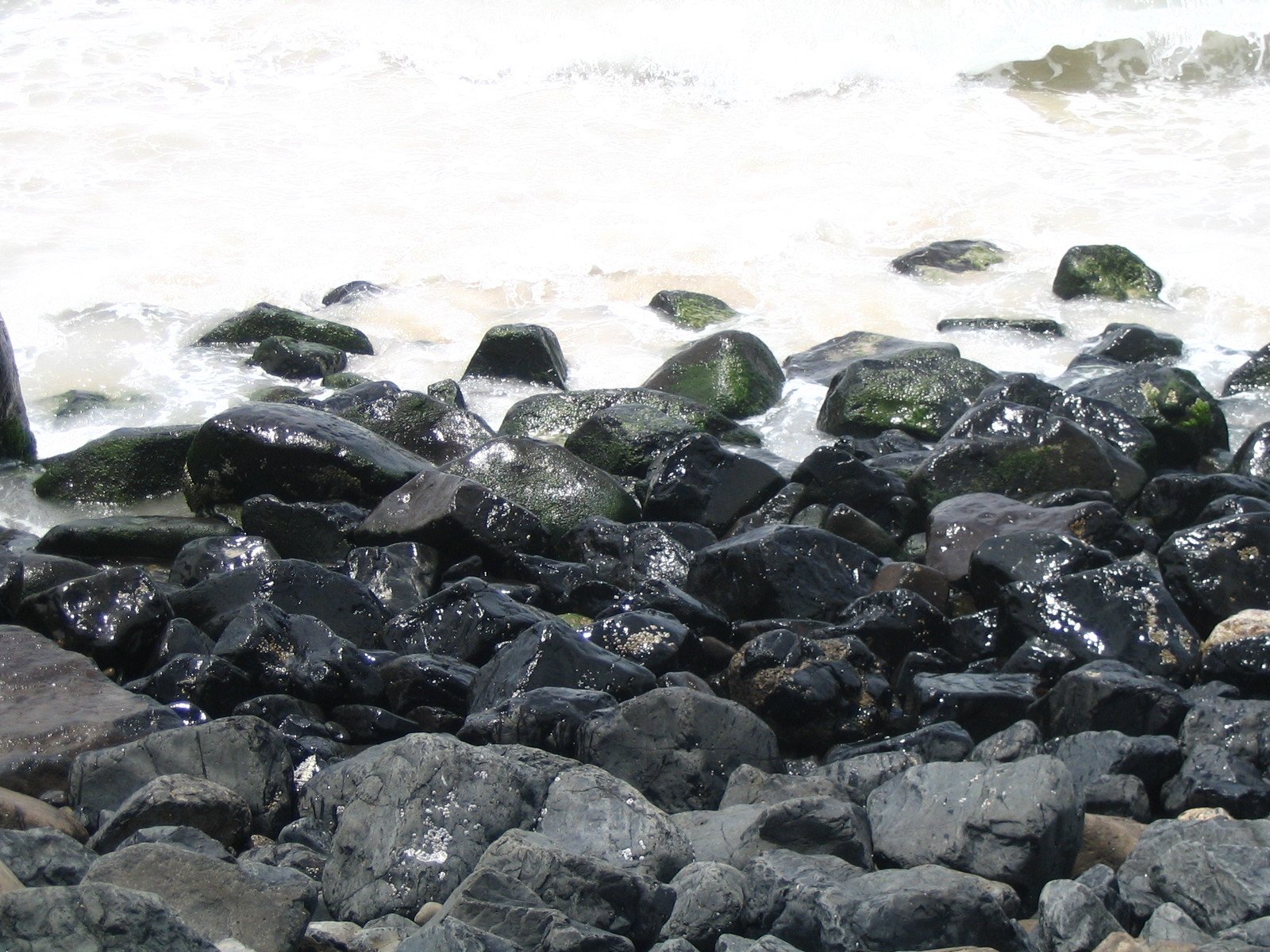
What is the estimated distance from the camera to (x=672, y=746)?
3.41 metres

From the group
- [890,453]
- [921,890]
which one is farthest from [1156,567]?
[921,890]

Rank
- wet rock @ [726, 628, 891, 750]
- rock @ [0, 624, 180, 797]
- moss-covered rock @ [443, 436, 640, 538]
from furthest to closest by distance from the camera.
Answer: moss-covered rock @ [443, 436, 640, 538] → wet rock @ [726, 628, 891, 750] → rock @ [0, 624, 180, 797]

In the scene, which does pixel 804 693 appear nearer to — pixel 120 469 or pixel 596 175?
pixel 120 469

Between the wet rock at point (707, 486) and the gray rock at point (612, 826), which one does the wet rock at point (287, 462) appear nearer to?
the wet rock at point (707, 486)

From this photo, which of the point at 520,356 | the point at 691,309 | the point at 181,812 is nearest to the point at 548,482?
the point at 520,356

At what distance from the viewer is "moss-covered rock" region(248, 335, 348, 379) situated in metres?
7.65

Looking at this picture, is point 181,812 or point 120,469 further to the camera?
point 120,469

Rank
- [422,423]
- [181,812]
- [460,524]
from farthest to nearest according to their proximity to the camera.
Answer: [422,423], [460,524], [181,812]

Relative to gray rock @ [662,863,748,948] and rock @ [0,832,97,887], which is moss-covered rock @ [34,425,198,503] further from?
gray rock @ [662,863,748,948]

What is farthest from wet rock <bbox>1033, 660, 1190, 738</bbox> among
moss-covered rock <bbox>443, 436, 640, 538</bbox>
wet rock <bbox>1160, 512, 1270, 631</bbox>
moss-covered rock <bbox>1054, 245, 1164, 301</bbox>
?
moss-covered rock <bbox>1054, 245, 1164, 301</bbox>

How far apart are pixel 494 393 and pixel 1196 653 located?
4.28 meters

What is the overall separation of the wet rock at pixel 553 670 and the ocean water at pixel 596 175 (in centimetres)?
287

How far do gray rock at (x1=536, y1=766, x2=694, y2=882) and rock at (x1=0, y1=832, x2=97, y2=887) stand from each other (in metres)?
0.98

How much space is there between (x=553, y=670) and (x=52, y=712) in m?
1.43
